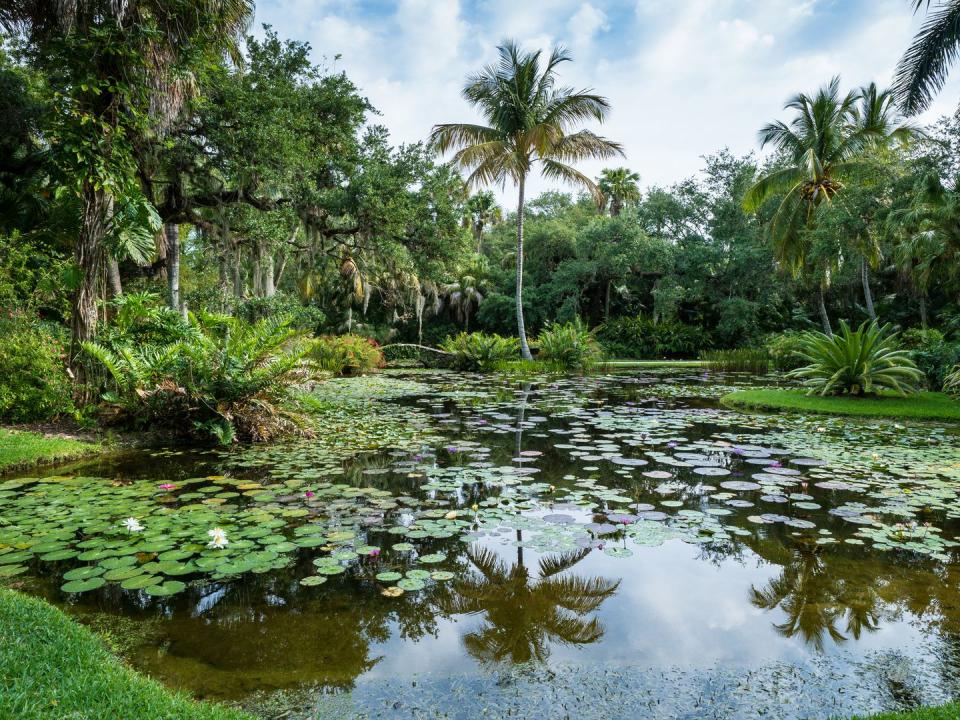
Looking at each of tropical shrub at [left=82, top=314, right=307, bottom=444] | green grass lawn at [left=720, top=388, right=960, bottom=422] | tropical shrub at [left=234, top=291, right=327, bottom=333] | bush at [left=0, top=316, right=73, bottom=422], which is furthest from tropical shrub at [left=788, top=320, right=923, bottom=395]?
bush at [left=0, top=316, right=73, bottom=422]

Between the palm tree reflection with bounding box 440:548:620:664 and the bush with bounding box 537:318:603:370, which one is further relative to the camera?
the bush with bounding box 537:318:603:370

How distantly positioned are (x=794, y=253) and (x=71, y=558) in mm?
21376

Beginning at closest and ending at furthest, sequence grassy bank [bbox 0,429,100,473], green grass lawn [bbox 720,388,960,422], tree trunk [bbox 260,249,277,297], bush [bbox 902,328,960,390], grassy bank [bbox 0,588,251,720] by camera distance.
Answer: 1. grassy bank [bbox 0,588,251,720]
2. grassy bank [bbox 0,429,100,473]
3. green grass lawn [bbox 720,388,960,422]
4. bush [bbox 902,328,960,390]
5. tree trunk [bbox 260,249,277,297]

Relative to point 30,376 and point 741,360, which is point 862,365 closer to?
point 30,376

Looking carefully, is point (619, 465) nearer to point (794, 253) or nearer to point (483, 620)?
point (483, 620)

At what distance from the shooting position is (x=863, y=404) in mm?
9172

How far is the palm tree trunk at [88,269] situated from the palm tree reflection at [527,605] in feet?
21.3

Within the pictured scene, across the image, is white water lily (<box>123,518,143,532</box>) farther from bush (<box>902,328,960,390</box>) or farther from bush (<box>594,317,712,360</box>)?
bush (<box>594,317,712,360</box>)

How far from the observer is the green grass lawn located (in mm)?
8461

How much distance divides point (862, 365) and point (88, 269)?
12.0 meters

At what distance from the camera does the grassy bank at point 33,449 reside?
544cm

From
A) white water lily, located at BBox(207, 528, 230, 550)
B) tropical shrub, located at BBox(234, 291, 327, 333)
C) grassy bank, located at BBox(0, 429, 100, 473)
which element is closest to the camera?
white water lily, located at BBox(207, 528, 230, 550)

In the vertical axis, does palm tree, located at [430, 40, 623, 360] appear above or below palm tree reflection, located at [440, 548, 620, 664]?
above

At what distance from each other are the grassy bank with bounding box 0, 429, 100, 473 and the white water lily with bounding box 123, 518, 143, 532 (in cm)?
256
